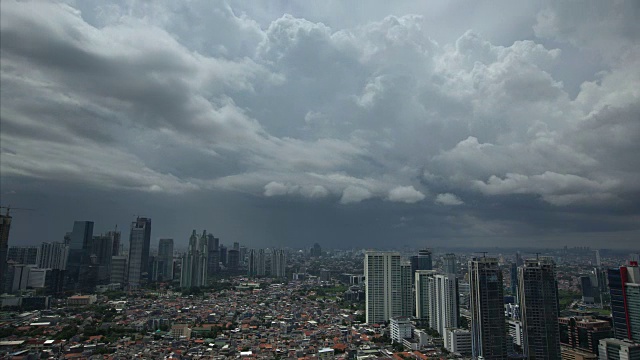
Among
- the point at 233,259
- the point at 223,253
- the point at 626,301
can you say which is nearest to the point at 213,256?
the point at 233,259

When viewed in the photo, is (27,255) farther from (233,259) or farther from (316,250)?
(316,250)

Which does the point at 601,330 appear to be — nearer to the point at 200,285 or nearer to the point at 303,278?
the point at 200,285

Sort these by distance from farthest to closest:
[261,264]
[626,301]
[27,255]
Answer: [261,264] < [27,255] < [626,301]

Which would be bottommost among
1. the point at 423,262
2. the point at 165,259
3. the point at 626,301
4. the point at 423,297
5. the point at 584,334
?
the point at 584,334

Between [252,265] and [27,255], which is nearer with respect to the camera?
[27,255]

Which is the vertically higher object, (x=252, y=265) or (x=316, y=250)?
(x=316, y=250)

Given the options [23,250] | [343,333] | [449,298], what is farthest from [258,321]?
[23,250]

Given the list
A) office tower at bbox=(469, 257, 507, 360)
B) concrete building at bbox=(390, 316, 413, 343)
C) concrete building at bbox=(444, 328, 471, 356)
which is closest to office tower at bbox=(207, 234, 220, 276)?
concrete building at bbox=(390, 316, 413, 343)
